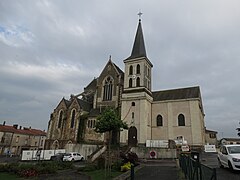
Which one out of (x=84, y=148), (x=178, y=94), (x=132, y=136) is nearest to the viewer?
(x=84, y=148)

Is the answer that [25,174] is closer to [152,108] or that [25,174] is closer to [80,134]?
[80,134]

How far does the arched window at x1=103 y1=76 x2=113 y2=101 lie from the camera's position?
3591 cm

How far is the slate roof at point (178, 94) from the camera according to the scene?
31.0 m

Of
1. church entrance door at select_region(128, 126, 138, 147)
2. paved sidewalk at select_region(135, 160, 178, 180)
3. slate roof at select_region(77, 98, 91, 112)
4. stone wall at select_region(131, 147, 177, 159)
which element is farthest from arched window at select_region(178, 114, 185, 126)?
slate roof at select_region(77, 98, 91, 112)

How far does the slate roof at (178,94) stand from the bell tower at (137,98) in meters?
2.34

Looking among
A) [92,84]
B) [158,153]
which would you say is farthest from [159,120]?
[92,84]

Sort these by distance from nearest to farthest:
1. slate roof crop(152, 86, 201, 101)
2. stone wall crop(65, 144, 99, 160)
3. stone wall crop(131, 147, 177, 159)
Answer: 1. stone wall crop(131, 147, 177, 159)
2. stone wall crop(65, 144, 99, 160)
3. slate roof crop(152, 86, 201, 101)

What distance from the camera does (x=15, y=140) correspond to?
159ft

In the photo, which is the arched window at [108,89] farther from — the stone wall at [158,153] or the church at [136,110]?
the stone wall at [158,153]

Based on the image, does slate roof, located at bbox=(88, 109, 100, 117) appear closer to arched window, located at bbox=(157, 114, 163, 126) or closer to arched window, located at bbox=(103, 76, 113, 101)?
arched window, located at bbox=(103, 76, 113, 101)

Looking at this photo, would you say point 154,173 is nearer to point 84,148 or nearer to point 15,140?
point 84,148

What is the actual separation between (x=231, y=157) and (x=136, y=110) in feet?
67.3

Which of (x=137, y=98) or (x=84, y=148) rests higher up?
(x=137, y=98)

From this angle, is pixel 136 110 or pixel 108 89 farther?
pixel 108 89
